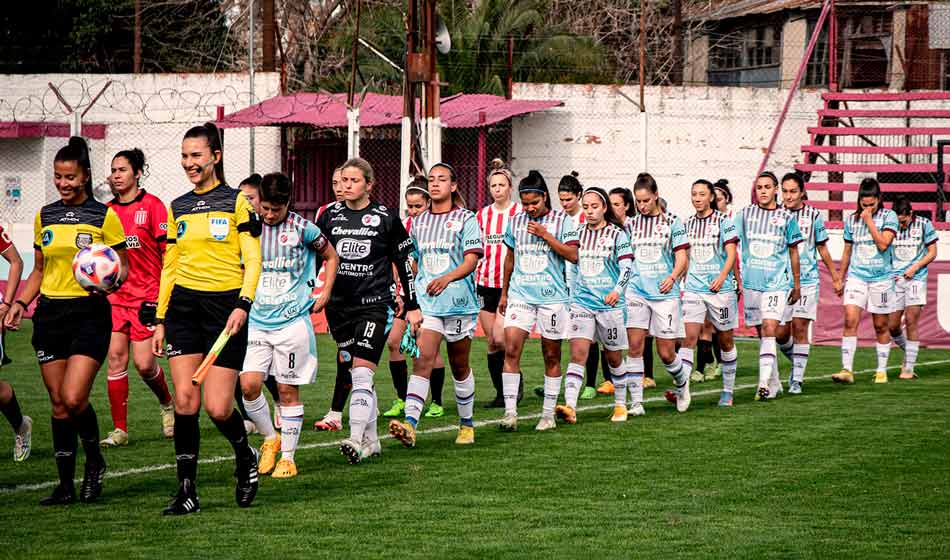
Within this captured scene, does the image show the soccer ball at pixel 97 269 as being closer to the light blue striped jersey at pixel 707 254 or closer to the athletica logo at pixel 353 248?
the athletica logo at pixel 353 248

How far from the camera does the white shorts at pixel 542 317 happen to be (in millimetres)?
10883

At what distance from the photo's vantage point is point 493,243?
43.9 ft

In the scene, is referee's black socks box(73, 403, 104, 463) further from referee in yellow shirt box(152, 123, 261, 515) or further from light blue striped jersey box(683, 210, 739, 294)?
light blue striped jersey box(683, 210, 739, 294)

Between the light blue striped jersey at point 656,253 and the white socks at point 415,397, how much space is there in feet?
9.55

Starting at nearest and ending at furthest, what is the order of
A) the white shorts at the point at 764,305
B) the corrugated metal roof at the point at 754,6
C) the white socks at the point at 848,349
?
the white shorts at the point at 764,305 → the white socks at the point at 848,349 → the corrugated metal roof at the point at 754,6

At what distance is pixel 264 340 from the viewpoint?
8.70 metres

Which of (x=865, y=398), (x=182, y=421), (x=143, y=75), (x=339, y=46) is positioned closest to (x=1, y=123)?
(x=143, y=75)

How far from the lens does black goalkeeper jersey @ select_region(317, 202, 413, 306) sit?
9414 millimetres

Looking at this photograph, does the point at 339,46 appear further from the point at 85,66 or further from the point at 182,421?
the point at 182,421

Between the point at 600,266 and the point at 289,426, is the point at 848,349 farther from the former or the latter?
the point at 289,426

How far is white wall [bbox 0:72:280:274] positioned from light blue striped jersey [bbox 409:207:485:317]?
16.0 metres

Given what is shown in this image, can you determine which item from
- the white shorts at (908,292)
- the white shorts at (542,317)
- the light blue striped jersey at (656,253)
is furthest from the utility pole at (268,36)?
the white shorts at (542,317)

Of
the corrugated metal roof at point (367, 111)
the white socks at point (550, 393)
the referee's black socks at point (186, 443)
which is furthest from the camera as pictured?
the corrugated metal roof at point (367, 111)

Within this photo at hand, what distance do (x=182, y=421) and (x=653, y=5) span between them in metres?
31.6
